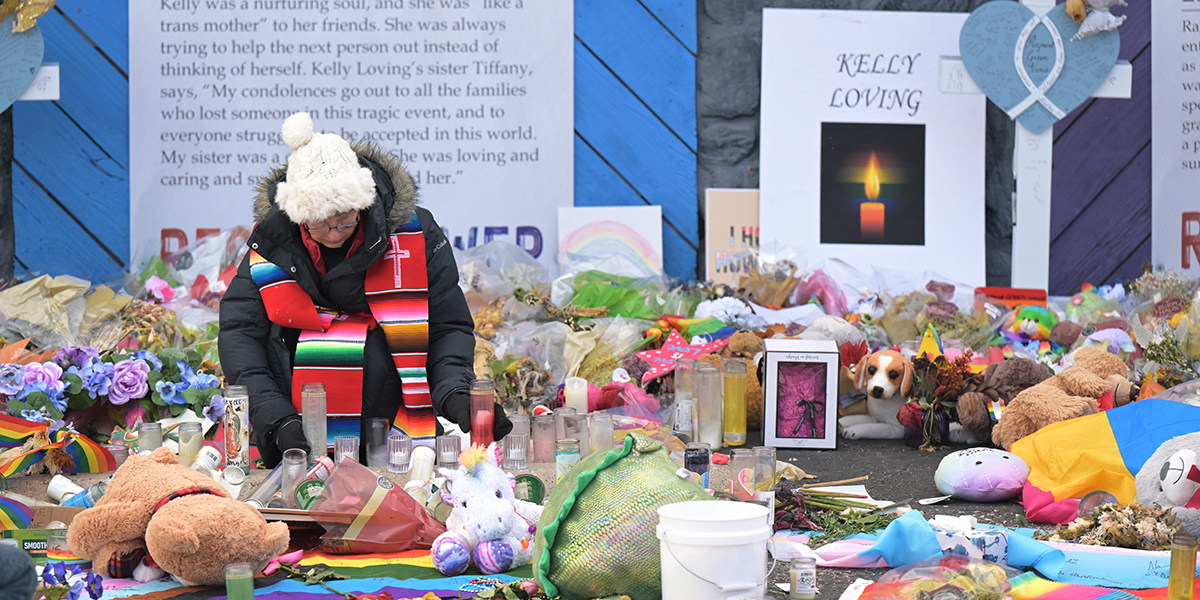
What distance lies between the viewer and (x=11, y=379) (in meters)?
4.11

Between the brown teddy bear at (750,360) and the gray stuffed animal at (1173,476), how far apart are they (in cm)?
192

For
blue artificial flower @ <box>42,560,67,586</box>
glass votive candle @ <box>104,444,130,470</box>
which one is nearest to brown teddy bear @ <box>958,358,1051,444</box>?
glass votive candle @ <box>104,444,130,470</box>

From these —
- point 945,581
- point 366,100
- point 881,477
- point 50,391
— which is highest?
point 366,100

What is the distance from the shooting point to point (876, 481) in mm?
3996

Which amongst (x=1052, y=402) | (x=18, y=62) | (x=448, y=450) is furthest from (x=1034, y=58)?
(x=18, y=62)

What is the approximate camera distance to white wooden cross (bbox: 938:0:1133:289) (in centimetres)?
656

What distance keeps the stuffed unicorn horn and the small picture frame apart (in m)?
2.07

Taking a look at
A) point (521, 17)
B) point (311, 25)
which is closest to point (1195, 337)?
point (521, 17)

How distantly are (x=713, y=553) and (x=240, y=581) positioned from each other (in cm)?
100

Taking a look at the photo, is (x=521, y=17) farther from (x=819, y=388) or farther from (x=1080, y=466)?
(x=1080, y=466)

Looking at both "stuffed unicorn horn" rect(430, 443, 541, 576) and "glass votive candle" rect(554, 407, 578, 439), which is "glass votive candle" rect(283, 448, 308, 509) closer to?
"stuffed unicorn horn" rect(430, 443, 541, 576)

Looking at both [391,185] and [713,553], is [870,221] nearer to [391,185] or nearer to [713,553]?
[391,185]

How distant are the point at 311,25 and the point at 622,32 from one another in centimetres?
190

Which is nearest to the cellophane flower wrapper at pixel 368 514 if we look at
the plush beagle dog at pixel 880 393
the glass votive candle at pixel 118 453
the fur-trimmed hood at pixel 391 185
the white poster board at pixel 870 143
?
the glass votive candle at pixel 118 453
